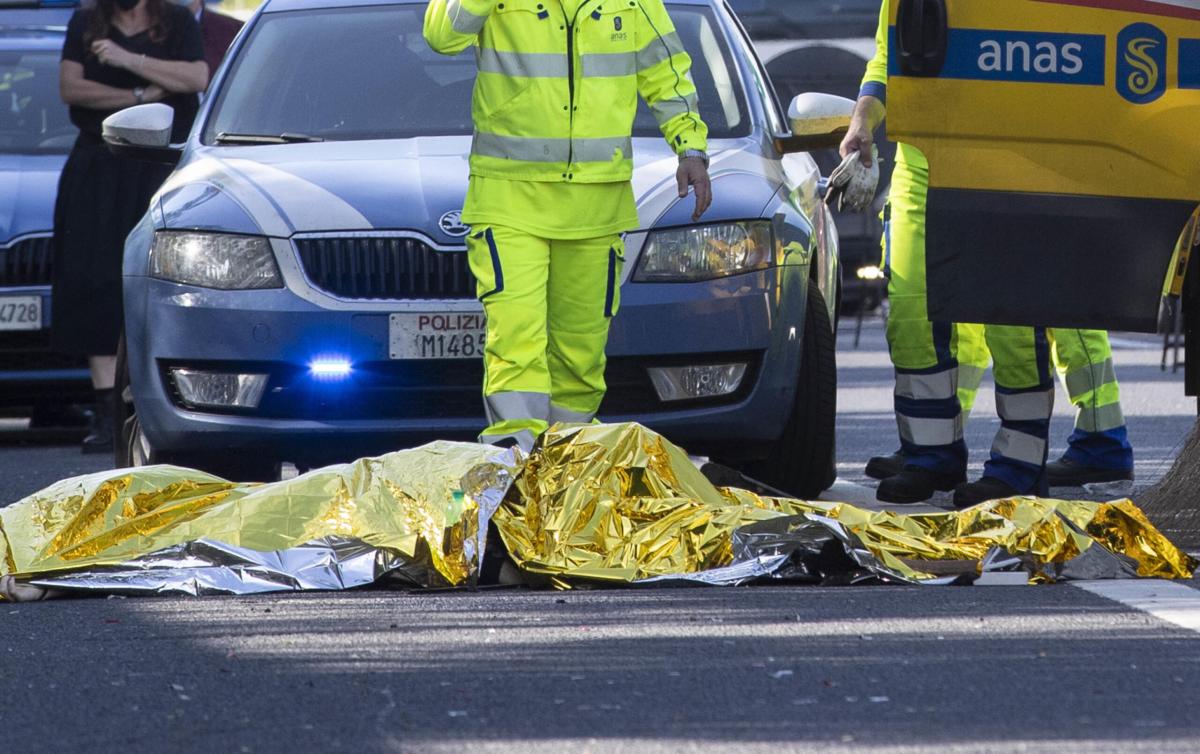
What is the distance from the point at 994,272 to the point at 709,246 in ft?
3.06

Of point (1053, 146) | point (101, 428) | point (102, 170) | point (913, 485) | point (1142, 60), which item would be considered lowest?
point (101, 428)

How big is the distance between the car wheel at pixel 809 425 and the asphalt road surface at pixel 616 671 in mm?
1623

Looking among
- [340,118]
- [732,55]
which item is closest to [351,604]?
[340,118]

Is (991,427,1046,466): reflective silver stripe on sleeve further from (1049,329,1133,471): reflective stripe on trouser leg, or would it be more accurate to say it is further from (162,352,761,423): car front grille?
(1049,329,1133,471): reflective stripe on trouser leg

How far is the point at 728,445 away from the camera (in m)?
6.75

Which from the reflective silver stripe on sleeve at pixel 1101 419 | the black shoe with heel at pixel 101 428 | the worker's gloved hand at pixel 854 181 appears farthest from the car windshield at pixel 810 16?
the worker's gloved hand at pixel 854 181

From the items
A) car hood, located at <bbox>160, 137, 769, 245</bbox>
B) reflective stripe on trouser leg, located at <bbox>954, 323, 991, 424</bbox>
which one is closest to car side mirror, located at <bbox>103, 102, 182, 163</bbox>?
car hood, located at <bbox>160, 137, 769, 245</bbox>

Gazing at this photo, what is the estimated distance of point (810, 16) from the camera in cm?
2548

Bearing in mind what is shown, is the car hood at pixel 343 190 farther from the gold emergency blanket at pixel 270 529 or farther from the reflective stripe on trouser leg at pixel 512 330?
the gold emergency blanket at pixel 270 529

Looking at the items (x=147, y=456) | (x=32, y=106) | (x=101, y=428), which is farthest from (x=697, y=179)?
(x=32, y=106)

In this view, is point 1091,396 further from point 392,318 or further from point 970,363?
point 392,318

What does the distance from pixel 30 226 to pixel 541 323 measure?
4.33 m

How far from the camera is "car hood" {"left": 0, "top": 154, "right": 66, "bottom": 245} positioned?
1002cm

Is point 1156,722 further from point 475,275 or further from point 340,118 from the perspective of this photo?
point 340,118
